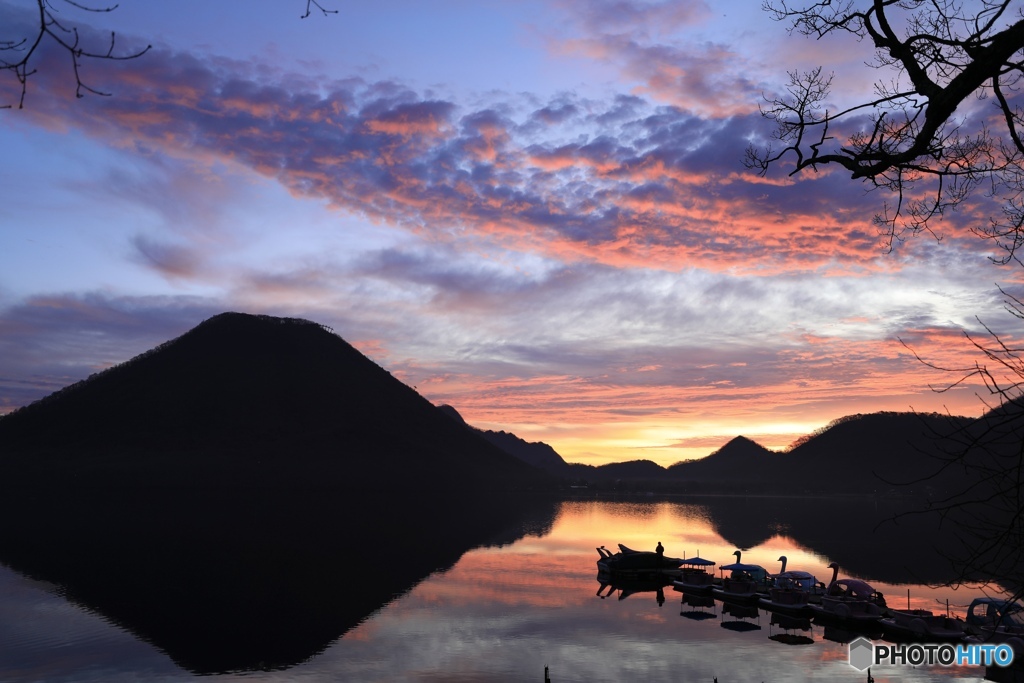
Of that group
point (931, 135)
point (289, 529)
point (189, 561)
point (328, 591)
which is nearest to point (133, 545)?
point (189, 561)

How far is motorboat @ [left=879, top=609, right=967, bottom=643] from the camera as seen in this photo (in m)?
48.0

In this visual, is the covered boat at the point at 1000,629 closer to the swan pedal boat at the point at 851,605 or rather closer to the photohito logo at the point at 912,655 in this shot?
the photohito logo at the point at 912,655

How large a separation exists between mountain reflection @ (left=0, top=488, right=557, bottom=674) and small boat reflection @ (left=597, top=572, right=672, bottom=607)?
67.1 ft

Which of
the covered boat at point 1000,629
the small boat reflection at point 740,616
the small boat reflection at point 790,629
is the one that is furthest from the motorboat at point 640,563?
the covered boat at point 1000,629

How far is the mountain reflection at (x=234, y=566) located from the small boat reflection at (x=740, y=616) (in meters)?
29.6

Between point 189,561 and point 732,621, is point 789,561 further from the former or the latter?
point 189,561

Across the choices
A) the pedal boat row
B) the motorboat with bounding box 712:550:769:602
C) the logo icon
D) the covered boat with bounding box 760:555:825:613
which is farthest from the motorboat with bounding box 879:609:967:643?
the motorboat with bounding box 712:550:769:602

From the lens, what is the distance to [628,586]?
265ft

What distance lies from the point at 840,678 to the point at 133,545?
103 metres

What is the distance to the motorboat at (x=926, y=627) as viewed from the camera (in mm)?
47969

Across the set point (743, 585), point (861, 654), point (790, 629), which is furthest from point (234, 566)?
point (861, 654)

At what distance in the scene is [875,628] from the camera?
2147 inches

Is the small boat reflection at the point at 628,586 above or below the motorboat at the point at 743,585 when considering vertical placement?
below

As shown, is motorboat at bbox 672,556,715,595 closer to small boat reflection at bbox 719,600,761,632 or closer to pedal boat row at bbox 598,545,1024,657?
pedal boat row at bbox 598,545,1024,657
